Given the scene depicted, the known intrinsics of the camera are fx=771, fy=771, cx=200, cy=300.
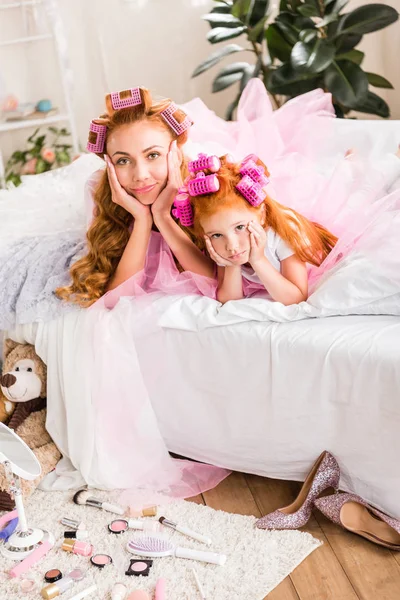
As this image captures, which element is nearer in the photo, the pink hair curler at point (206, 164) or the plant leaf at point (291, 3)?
the pink hair curler at point (206, 164)

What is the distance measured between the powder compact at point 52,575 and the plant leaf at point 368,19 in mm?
2387

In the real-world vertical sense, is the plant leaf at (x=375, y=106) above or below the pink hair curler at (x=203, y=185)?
below

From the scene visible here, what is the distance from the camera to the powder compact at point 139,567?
1.59 meters

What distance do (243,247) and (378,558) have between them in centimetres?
73

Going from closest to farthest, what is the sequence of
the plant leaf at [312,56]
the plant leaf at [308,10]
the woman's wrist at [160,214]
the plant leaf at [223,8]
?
1. the woman's wrist at [160,214]
2. the plant leaf at [312,56]
3. the plant leaf at [308,10]
4. the plant leaf at [223,8]

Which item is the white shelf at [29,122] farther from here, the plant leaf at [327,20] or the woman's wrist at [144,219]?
the woman's wrist at [144,219]

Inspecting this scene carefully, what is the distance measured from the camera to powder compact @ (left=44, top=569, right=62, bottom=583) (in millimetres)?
1596

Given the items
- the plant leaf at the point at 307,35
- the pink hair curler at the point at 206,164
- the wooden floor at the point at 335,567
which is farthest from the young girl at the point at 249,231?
the plant leaf at the point at 307,35

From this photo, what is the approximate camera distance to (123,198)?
193cm

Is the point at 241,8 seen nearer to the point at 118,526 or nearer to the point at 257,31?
the point at 257,31

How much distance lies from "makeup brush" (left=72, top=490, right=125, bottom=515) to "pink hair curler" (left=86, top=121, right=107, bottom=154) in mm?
853

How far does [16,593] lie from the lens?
61.9 inches

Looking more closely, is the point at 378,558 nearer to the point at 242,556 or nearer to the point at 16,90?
the point at 242,556

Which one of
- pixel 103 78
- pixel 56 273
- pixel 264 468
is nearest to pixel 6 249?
pixel 56 273
